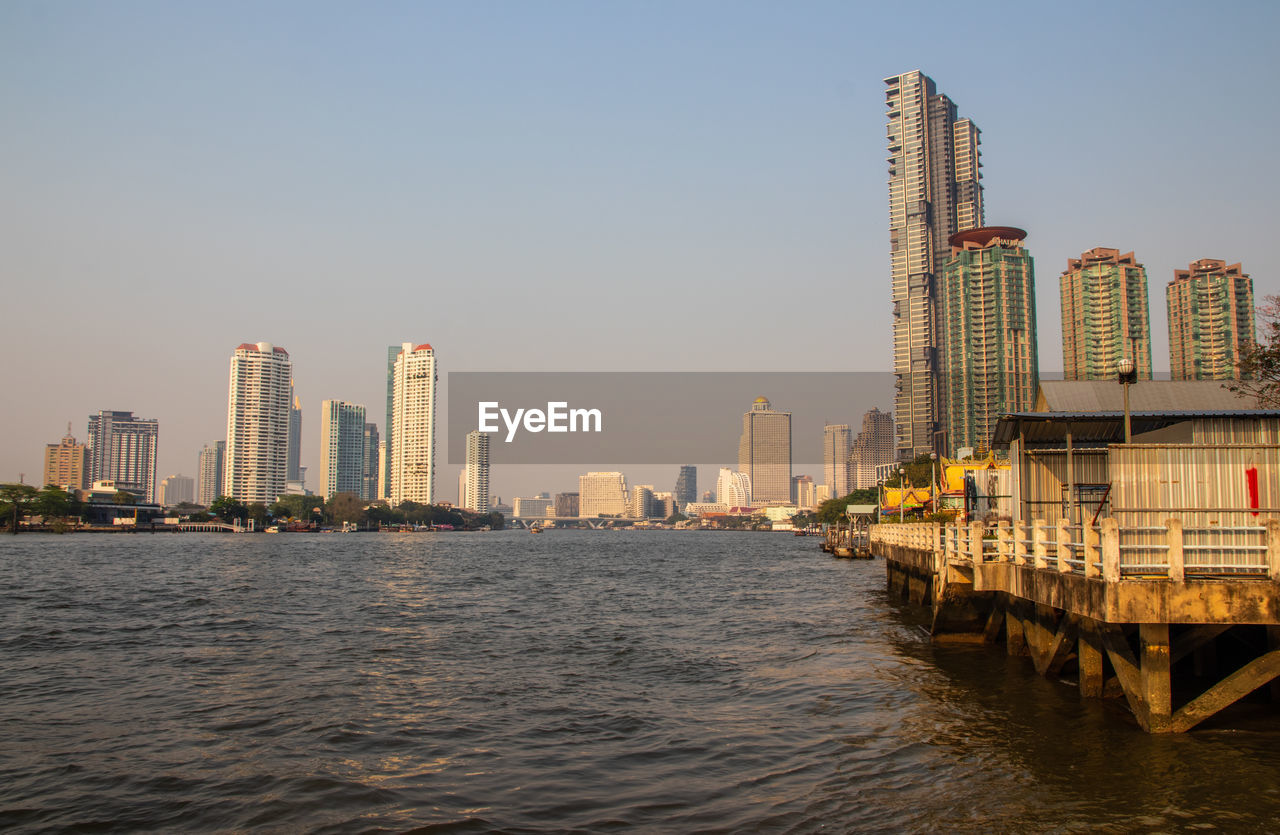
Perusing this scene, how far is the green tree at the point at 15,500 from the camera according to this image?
180m

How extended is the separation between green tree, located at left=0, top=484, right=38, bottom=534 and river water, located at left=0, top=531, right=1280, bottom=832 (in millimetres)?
175936

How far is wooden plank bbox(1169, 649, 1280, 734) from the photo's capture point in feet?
46.7

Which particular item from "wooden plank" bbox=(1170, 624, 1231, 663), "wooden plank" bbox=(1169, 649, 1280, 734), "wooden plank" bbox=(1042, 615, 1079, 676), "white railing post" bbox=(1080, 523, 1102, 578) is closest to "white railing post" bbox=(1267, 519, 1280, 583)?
"wooden plank" bbox=(1170, 624, 1231, 663)

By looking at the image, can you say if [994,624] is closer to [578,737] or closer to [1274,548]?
[1274,548]

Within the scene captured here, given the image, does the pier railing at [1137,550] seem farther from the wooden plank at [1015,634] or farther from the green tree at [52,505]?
the green tree at [52,505]

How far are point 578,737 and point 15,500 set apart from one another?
199 metres

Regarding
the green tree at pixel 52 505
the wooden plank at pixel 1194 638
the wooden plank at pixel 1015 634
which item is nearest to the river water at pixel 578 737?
the wooden plank at pixel 1015 634

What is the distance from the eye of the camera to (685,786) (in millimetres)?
13852

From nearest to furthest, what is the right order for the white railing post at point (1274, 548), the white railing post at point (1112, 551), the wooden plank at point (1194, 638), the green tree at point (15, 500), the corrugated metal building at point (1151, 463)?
the white railing post at point (1274, 548), the white railing post at point (1112, 551), the wooden plank at point (1194, 638), the corrugated metal building at point (1151, 463), the green tree at point (15, 500)

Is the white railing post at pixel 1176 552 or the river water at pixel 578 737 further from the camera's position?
the white railing post at pixel 1176 552

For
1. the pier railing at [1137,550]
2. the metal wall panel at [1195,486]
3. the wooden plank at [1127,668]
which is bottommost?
the wooden plank at [1127,668]

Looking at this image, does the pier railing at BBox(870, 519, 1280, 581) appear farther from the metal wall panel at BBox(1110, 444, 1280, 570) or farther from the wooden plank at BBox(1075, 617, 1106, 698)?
the wooden plank at BBox(1075, 617, 1106, 698)

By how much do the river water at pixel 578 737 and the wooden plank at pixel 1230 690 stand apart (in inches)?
14.5

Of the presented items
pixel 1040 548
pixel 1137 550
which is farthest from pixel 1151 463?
pixel 1040 548
